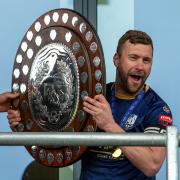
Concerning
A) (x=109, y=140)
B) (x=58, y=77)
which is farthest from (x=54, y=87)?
(x=109, y=140)

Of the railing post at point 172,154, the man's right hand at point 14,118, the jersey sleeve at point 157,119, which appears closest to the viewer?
the railing post at point 172,154

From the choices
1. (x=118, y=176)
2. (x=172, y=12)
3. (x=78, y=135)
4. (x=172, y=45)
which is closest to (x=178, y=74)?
(x=172, y=45)

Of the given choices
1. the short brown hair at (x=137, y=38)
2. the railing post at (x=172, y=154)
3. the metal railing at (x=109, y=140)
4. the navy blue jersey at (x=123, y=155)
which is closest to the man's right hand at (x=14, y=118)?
the navy blue jersey at (x=123, y=155)

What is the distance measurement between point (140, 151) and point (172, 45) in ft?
3.41

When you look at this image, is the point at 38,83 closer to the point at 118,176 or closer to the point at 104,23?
the point at 118,176

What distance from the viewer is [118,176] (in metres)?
1.43

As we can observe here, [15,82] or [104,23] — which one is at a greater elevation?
[104,23]

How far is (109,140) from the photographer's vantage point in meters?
0.90

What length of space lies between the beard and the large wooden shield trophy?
179mm

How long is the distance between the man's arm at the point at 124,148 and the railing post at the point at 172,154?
436mm

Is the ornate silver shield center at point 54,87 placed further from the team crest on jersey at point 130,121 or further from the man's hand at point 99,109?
the team crest on jersey at point 130,121

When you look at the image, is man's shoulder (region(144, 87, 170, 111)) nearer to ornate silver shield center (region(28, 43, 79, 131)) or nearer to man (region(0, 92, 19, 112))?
ornate silver shield center (region(28, 43, 79, 131))

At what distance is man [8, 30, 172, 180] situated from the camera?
1396 millimetres

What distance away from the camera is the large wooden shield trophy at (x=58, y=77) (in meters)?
1.32
